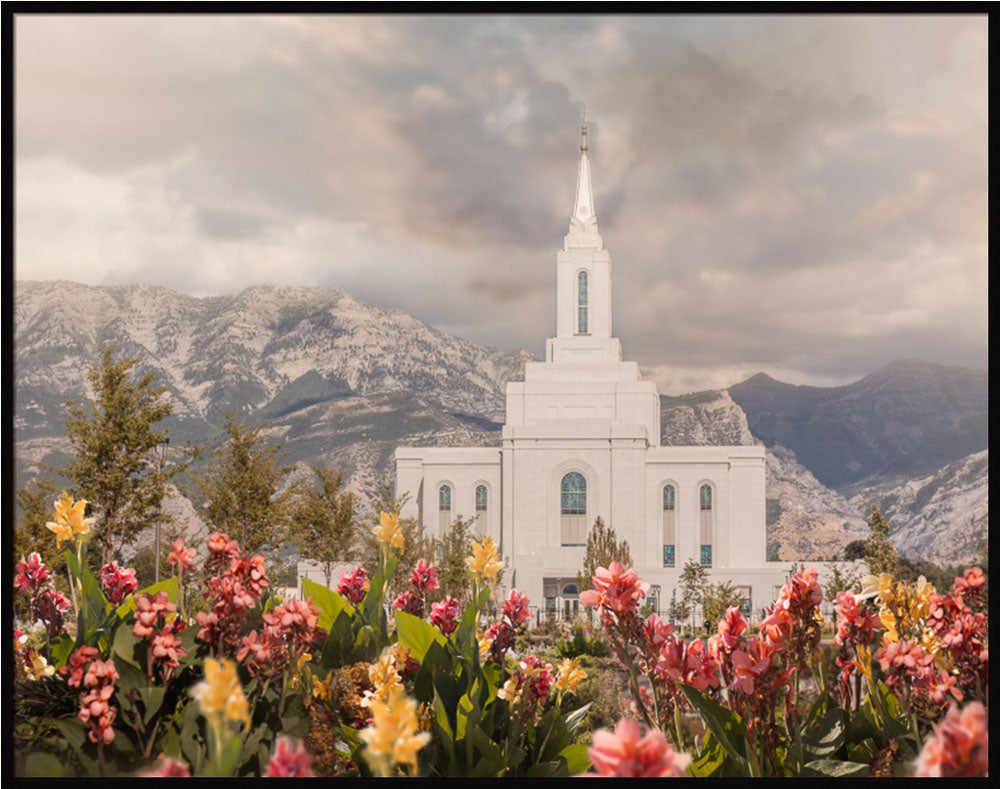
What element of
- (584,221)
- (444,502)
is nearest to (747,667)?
(444,502)

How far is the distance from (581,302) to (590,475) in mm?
7180

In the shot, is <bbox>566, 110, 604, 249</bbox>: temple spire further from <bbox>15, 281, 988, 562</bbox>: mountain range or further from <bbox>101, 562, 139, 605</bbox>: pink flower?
<bbox>101, 562, 139, 605</bbox>: pink flower

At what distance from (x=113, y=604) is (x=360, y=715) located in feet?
4.42

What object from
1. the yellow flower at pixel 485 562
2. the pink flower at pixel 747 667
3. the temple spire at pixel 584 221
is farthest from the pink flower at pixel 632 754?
the temple spire at pixel 584 221

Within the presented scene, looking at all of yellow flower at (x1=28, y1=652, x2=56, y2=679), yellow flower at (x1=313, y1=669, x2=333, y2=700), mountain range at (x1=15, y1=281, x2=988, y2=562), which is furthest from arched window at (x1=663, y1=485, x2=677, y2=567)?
yellow flower at (x1=28, y1=652, x2=56, y2=679)

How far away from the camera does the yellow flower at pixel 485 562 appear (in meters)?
4.00

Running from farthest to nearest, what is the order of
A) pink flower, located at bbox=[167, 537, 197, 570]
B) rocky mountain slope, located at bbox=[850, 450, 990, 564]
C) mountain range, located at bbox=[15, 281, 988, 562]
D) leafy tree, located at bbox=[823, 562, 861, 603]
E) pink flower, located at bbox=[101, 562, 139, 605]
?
mountain range, located at bbox=[15, 281, 988, 562] → rocky mountain slope, located at bbox=[850, 450, 990, 564] → leafy tree, located at bbox=[823, 562, 861, 603] → pink flower, located at bbox=[101, 562, 139, 605] → pink flower, located at bbox=[167, 537, 197, 570]

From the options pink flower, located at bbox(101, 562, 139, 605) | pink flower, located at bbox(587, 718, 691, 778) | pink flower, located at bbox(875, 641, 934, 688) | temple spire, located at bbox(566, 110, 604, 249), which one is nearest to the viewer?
pink flower, located at bbox(587, 718, 691, 778)

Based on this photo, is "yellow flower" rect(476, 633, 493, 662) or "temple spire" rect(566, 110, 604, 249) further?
"temple spire" rect(566, 110, 604, 249)

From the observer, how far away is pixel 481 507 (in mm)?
39438

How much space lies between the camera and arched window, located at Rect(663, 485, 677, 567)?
127ft

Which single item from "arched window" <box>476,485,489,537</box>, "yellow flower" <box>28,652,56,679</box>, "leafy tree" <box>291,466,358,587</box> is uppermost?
"arched window" <box>476,485,489,537</box>

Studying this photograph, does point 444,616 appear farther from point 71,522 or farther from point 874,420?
point 874,420

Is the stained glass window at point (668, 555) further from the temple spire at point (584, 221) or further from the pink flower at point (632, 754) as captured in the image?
the pink flower at point (632, 754)
